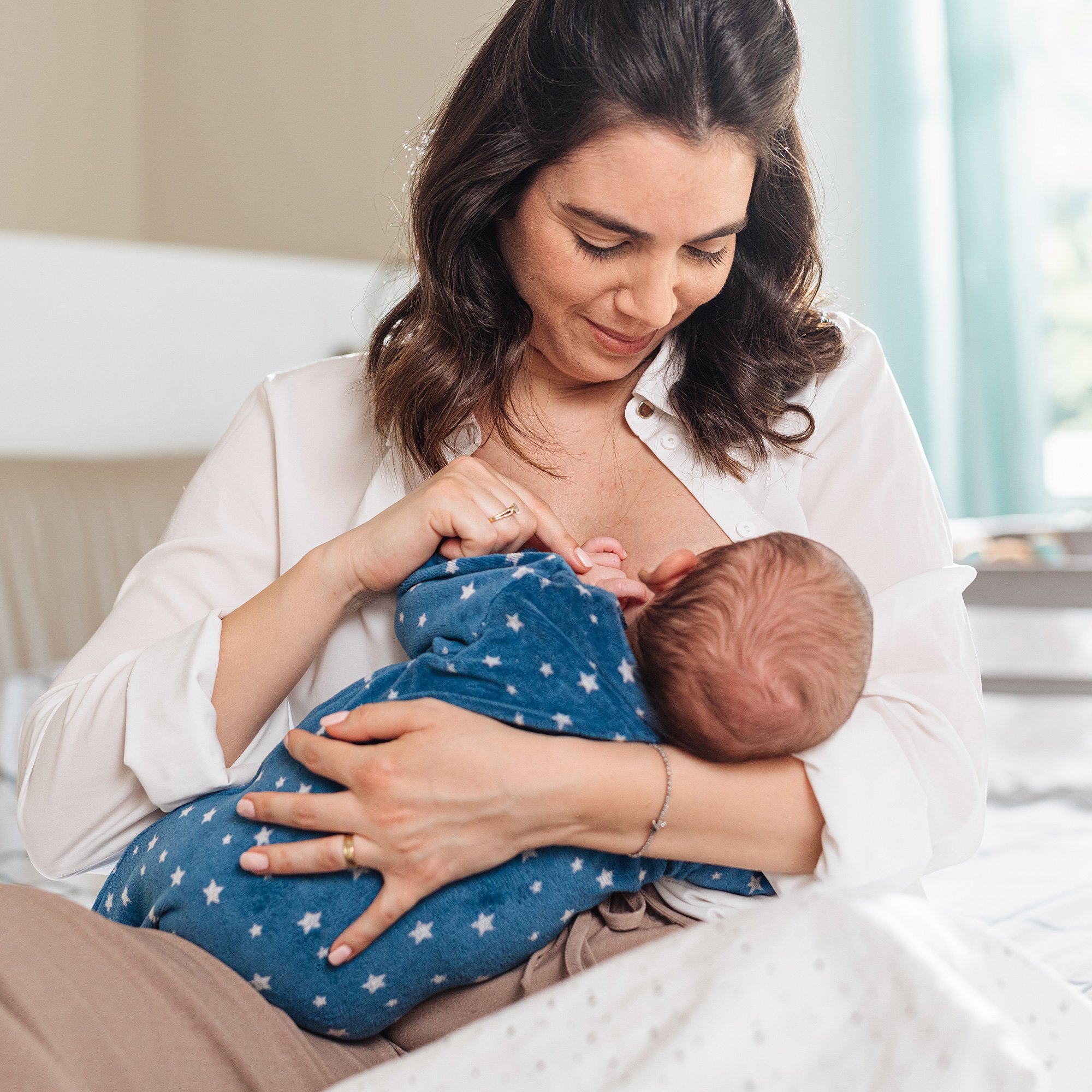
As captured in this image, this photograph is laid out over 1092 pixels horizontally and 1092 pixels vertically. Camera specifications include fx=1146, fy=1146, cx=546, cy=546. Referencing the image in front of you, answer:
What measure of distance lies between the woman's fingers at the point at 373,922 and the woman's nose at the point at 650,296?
571mm

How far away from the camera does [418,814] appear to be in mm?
910

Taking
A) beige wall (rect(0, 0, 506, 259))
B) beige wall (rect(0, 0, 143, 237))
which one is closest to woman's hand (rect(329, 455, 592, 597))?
beige wall (rect(0, 0, 506, 259))

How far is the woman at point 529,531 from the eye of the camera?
912mm

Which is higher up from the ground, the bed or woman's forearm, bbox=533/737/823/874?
woman's forearm, bbox=533/737/823/874

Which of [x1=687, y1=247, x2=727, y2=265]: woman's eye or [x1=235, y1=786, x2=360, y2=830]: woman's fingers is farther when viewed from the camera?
[x1=687, y1=247, x2=727, y2=265]: woman's eye

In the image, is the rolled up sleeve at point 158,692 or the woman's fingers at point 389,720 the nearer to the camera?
the woman's fingers at point 389,720

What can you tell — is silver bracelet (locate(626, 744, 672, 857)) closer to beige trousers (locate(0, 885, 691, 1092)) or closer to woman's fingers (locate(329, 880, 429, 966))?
beige trousers (locate(0, 885, 691, 1092))

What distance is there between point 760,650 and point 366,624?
0.46 meters

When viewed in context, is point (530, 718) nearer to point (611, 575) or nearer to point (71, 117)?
point (611, 575)

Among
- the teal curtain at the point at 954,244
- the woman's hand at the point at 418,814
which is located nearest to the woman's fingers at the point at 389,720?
the woman's hand at the point at 418,814

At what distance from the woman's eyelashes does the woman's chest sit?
242 mm

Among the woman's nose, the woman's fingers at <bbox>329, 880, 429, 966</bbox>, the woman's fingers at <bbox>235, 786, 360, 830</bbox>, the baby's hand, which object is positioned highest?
the woman's nose

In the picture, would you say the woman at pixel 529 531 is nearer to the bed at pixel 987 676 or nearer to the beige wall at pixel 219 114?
the bed at pixel 987 676

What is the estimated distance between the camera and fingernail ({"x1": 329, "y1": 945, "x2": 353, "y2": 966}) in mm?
888
